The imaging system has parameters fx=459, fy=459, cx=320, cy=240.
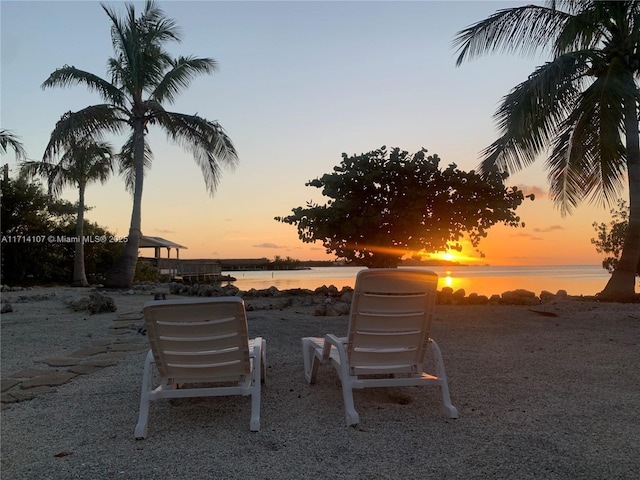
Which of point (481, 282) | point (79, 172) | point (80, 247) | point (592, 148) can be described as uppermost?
point (79, 172)

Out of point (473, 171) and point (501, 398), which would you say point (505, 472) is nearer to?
point (501, 398)

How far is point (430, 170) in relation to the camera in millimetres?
7695

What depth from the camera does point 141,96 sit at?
1395 cm

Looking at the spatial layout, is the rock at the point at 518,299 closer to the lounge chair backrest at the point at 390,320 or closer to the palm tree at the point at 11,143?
the lounge chair backrest at the point at 390,320

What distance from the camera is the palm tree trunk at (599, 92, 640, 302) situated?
845 centimetres

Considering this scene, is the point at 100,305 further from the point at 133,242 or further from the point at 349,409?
the point at 349,409

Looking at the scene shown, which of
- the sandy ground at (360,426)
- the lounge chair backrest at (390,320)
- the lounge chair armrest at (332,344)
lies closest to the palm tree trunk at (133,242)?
the sandy ground at (360,426)

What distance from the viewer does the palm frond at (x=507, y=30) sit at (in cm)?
878

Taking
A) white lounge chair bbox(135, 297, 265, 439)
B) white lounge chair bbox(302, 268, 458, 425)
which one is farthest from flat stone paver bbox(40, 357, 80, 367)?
white lounge chair bbox(302, 268, 458, 425)

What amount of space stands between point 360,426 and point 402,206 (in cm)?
536

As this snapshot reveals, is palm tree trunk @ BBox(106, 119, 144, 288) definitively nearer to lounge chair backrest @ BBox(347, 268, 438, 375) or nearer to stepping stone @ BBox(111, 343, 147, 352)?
stepping stone @ BBox(111, 343, 147, 352)

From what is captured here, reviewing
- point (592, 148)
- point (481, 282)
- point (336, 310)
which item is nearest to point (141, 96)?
point (336, 310)

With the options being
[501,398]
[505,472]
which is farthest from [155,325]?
[501,398]

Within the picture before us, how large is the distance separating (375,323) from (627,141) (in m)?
7.95
